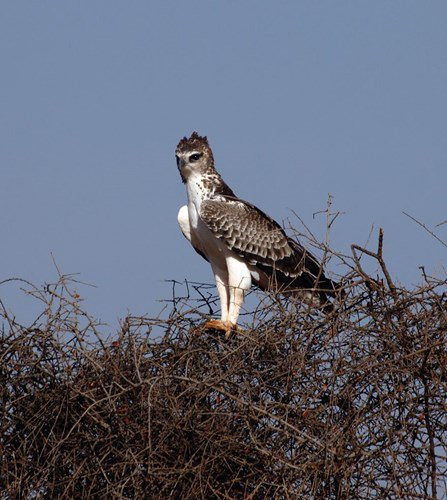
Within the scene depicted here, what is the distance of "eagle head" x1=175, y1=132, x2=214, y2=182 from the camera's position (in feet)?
39.2

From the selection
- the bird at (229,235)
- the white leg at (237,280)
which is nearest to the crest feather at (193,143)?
the bird at (229,235)

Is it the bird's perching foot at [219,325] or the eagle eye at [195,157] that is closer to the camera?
the bird's perching foot at [219,325]

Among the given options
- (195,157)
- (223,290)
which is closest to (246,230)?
(223,290)

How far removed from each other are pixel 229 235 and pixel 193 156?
2.78 feet

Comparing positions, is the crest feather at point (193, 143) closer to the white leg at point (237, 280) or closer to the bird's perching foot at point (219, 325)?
the white leg at point (237, 280)

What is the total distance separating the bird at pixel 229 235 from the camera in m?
11.6

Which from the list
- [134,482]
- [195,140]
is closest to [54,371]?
[134,482]

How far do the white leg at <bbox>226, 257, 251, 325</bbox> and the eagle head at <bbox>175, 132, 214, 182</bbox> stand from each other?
882 millimetres

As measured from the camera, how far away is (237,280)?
11.6 metres

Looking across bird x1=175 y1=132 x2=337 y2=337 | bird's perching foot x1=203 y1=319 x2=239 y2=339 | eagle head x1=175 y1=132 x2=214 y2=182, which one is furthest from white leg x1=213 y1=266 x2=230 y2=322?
eagle head x1=175 y1=132 x2=214 y2=182

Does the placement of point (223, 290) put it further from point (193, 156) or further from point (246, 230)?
point (193, 156)

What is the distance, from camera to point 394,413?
840 cm

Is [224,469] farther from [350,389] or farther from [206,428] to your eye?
[350,389]

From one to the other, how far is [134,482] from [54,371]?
1073 mm
